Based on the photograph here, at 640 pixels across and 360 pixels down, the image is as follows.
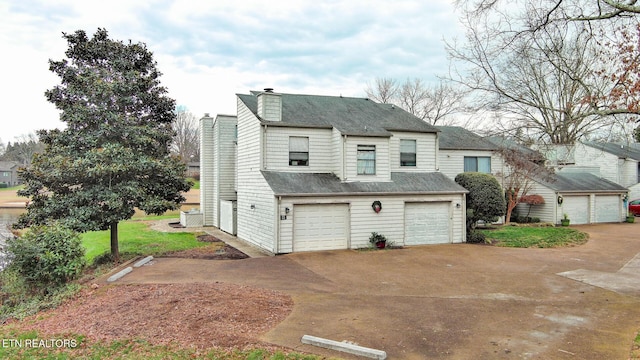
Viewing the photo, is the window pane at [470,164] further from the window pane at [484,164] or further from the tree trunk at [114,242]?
the tree trunk at [114,242]

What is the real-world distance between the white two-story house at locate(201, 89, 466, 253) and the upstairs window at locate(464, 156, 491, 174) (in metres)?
6.09

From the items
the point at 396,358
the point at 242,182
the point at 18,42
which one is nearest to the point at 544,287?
the point at 396,358

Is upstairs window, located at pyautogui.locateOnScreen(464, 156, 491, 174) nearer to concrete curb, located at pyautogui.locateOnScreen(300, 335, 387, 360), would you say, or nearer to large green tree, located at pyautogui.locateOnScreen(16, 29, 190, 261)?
large green tree, located at pyautogui.locateOnScreen(16, 29, 190, 261)

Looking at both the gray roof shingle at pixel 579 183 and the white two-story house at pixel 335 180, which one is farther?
the gray roof shingle at pixel 579 183

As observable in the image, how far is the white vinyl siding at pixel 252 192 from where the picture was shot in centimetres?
1502

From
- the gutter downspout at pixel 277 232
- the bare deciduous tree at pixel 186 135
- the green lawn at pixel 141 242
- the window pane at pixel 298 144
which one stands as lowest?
the green lawn at pixel 141 242

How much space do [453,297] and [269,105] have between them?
34.1 feet

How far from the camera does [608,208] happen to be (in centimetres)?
2586

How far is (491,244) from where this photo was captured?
55.7 ft

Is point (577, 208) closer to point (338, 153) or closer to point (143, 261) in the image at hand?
point (338, 153)

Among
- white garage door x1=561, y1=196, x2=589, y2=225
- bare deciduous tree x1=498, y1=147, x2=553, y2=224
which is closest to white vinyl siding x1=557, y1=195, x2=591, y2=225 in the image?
white garage door x1=561, y1=196, x2=589, y2=225

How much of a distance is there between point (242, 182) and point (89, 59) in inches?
302

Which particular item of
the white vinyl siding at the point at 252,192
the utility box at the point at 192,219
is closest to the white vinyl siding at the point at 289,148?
the white vinyl siding at the point at 252,192

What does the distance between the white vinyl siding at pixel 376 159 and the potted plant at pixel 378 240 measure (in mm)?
2375
